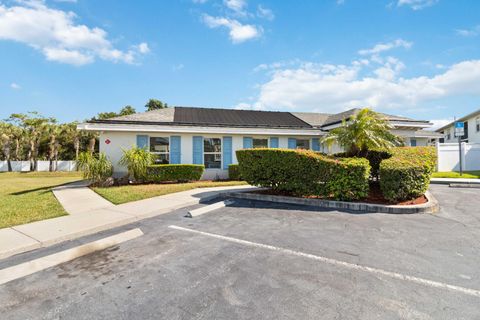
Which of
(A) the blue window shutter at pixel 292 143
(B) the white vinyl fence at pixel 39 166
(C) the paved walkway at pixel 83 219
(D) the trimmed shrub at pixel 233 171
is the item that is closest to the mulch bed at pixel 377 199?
(C) the paved walkway at pixel 83 219

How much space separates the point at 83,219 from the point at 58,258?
2.20 metres

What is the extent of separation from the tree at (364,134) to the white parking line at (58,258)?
7.74 m

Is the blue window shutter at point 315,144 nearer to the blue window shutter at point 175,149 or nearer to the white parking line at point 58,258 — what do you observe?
the blue window shutter at point 175,149

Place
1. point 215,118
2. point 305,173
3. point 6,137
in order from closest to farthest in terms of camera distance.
A: point 305,173, point 215,118, point 6,137

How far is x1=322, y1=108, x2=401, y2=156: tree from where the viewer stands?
853 cm

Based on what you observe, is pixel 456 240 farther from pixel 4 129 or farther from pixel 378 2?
pixel 4 129

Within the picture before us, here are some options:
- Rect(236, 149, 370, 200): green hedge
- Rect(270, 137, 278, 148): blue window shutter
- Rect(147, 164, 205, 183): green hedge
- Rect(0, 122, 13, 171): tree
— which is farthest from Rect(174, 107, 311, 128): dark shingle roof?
Rect(0, 122, 13, 171): tree

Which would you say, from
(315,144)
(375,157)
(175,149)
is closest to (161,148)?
(175,149)

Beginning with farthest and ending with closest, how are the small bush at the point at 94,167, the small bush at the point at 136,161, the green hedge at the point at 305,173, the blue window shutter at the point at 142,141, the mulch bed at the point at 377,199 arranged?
the blue window shutter at the point at 142,141 → the small bush at the point at 136,161 → the small bush at the point at 94,167 → the green hedge at the point at 305,173 → the mulch bed at the point at 377,199

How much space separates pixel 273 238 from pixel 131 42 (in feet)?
37.6

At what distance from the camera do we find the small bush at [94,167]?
37.3 ft

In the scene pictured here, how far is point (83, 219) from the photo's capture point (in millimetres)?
5676

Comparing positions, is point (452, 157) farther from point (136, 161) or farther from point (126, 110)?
point (126, 110)

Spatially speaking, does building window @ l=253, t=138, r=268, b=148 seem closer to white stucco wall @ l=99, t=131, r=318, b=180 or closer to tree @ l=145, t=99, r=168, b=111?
white stucco wall @ l=99, t=131, r=318, b=180
